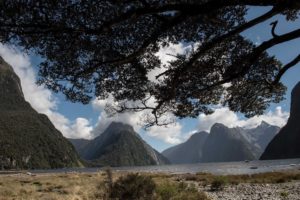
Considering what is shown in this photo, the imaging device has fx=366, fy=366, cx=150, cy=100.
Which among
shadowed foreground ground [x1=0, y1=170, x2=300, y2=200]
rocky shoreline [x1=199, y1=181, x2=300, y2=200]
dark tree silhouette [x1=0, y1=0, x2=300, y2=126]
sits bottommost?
rocky shoreline [x1=199, y1=181, x2=300, y2=200]

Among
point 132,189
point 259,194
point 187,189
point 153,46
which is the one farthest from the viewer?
point 259,194

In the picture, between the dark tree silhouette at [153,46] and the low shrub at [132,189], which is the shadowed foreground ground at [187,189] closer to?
the low shrub at [132,189]

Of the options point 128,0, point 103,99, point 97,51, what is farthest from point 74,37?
point 103,99

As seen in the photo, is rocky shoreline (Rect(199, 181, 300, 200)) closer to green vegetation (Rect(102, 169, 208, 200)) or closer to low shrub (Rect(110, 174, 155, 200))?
green vegetation (Rect(102, 169, 208, 200))

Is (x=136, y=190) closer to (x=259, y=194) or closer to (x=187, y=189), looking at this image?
(x=187, y=189)

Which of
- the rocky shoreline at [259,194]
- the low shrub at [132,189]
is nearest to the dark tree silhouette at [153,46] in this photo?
the low shrub at [132,189]

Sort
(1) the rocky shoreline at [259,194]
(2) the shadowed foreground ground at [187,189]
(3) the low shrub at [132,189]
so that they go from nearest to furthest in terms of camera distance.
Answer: (3) the low shrub at [132,189], (2) the shadowed foreground ground at [187,189], (1) the rocky shoreline at [259,194]

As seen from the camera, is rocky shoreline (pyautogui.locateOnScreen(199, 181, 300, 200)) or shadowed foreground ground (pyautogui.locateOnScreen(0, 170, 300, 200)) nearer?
shadowed foreground ground (pyautogui.locateOnScreen(0, 170, 300, 200))

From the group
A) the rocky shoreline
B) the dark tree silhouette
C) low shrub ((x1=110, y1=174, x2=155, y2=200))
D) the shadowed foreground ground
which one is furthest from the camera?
the rocky shoreline

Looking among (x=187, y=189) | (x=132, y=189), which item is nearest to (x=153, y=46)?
(x=132, y=189)

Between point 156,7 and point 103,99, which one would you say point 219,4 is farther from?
point 103,99

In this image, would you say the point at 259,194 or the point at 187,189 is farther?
the point at 259,194

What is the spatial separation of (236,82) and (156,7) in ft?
12.5

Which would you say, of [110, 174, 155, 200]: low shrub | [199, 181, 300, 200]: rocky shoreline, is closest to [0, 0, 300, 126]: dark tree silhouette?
[110, 174, 155, 200]: low shrub
